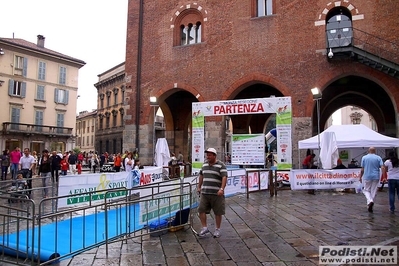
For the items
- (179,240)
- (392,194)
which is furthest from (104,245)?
(392,194)

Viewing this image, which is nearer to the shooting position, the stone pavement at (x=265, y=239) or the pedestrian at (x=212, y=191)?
the stone pavement at (x=265, y=239)

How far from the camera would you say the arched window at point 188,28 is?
1870cm

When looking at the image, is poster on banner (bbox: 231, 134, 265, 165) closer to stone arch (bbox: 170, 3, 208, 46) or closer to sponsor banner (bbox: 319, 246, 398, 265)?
stone arch (bbox: 170, 3, 208, 46)

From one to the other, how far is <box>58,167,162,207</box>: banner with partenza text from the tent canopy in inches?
260

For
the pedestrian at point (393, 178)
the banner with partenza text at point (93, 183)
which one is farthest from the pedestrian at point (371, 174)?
the banner with partenza text at point (93, 183)

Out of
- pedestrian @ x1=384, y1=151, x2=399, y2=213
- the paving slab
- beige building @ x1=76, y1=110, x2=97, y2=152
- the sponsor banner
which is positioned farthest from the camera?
beige building @ x1=76, y1=110, x2=97, y2=152

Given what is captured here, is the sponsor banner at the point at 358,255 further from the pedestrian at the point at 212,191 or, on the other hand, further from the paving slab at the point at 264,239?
the pedestrian at the point at 212,191

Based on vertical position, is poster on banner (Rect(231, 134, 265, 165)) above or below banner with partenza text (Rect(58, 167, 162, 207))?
above

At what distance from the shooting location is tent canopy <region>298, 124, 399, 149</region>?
12.6 m

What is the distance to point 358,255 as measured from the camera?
4.87 m

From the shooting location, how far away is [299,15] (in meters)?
16.1

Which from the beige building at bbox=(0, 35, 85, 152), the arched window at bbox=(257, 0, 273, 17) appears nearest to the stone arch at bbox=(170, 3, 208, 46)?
A: the arched window at bbox=(257, 0, 273, 17)

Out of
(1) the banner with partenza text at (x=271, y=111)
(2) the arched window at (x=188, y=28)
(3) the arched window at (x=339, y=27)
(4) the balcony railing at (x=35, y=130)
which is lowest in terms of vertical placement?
(1) the banner with partenza text at (x=271, y=111)

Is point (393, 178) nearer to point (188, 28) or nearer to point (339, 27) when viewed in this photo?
point (339, 27)
